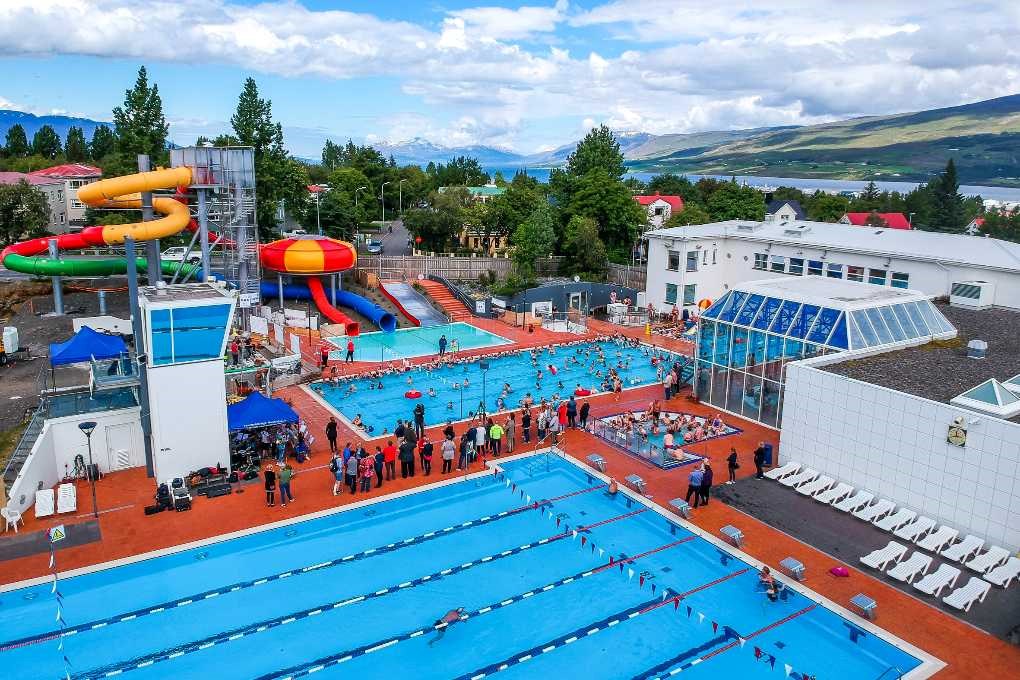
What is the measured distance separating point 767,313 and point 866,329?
3.09 m

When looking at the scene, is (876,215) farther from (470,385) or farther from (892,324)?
(470,385)

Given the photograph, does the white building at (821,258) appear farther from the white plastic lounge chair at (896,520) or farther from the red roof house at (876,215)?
the red roof house at (876,215)

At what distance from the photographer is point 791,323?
2272cm

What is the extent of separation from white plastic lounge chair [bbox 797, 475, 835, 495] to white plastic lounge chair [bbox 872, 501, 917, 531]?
1.64 metres

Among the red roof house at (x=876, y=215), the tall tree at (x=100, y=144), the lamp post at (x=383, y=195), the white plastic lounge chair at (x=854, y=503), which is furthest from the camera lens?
the tall tree at (x=100, y=144)

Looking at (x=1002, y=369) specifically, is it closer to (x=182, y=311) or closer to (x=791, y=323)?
(x=791, y=323)

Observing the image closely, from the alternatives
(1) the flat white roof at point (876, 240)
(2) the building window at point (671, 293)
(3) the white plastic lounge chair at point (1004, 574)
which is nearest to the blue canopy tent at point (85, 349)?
(3) the white plastic lounge chair at point (1004, 574)

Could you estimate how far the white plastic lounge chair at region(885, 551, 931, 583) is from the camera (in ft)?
46.6

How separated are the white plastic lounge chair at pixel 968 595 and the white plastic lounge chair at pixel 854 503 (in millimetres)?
3388

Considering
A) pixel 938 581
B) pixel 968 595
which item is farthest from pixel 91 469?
pixel 968 595

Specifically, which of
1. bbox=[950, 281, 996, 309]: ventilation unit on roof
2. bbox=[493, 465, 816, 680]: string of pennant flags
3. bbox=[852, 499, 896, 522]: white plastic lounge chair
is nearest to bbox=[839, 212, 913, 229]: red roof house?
bbox=[950, 281, 996, 309]: ventilation unit on roof

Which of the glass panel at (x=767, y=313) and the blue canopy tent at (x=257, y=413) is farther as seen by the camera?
the glass panel at (x=767, y=313)

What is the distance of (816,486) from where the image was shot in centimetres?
1791

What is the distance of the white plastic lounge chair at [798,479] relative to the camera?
18.3 meters
